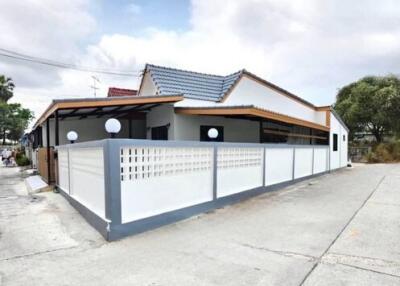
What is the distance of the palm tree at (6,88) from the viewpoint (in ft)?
146

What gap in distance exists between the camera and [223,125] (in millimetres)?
12734

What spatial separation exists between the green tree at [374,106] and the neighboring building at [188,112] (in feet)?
38.8

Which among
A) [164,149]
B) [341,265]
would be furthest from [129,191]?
[341,265]

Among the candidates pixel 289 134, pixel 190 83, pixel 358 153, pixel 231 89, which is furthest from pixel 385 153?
pixel 190 83

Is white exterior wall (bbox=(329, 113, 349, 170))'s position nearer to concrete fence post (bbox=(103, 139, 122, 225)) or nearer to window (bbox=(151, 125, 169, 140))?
window (bbox=(151, 125, 169, 140))

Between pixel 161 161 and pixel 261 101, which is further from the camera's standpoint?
pixel 261 101

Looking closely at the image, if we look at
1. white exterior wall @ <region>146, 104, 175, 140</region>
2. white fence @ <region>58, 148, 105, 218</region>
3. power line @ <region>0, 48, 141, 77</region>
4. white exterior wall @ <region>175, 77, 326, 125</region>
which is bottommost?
white fence @ <region>58, 148, 105, 218</region>

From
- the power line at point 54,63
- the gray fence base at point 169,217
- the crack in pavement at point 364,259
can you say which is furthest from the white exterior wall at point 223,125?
the power line at point 54,63

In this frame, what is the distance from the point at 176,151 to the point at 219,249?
7.76 ft

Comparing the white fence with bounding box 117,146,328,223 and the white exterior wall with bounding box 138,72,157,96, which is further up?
the white exterior wall with bounding box 138,72,157,96

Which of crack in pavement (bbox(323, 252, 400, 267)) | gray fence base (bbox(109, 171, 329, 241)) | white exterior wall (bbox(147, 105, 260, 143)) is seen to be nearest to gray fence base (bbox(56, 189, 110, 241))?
gray fence base (bbox(109, 171, 329, 241))

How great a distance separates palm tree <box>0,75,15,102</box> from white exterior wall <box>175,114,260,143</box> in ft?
142

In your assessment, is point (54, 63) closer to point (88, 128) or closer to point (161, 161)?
point (88, 128)

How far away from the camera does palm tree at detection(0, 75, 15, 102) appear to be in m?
44.6
